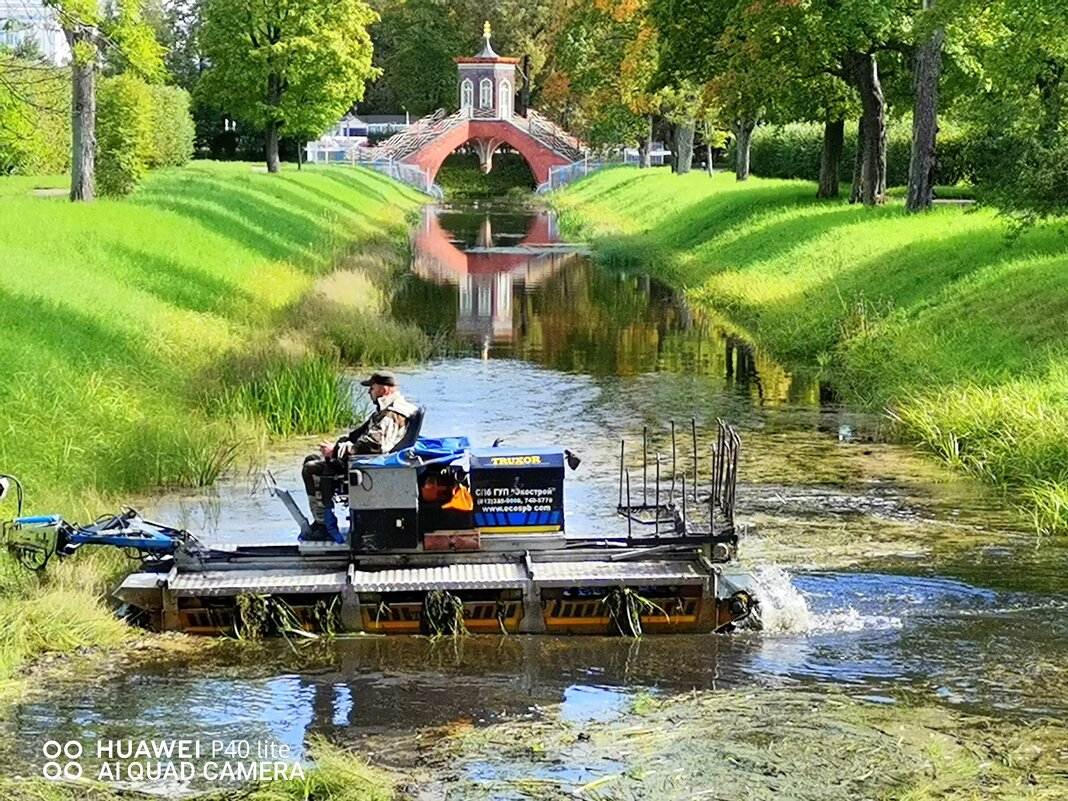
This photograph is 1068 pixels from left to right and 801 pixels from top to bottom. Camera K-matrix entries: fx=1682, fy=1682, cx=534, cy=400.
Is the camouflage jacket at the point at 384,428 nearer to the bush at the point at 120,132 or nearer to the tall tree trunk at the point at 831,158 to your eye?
the bush at the point at 120,132

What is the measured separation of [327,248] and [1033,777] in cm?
3460

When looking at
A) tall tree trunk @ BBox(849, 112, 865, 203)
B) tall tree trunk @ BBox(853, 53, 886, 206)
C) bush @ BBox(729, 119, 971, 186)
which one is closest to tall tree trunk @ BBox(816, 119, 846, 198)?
tall tree trunk @ BBox(849, 112, 865, 203)

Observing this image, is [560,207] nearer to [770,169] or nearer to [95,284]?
[770,169]

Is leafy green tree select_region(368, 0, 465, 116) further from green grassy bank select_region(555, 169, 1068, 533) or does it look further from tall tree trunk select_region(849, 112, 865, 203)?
tall tree trunk select_region(849, 112, 865, 203)

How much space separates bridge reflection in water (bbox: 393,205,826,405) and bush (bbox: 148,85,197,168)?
17.0 metres

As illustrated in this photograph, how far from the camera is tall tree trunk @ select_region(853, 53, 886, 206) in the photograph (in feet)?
132

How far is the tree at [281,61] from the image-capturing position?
6412 cm

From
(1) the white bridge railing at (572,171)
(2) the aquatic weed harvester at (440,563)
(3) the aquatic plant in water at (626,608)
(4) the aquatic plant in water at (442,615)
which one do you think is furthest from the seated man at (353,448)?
(1) the white bridge railing at (572,171)

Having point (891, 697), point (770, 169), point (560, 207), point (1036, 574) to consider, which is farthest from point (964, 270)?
point (560, 207)

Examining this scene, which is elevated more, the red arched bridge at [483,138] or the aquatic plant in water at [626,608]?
the red arched bridge at [483,138]

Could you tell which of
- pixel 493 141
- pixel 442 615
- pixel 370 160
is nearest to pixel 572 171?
pixel 493 141

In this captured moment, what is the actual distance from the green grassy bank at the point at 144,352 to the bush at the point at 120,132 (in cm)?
161

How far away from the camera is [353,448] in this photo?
14211 millimetres

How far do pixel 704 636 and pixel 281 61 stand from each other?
54.4 metres
